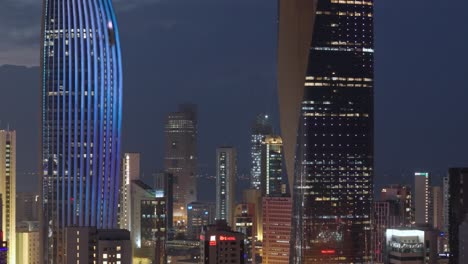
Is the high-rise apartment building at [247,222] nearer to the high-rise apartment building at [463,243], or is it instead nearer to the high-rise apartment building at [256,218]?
the high-rise apartment building at [256,218]

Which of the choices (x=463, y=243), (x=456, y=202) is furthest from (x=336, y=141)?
(x=463, y=243)

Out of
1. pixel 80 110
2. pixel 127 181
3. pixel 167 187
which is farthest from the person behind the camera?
pixel 167 187

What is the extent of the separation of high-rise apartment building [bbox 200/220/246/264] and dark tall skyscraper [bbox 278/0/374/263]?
5692 millimetres

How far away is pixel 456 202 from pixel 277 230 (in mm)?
8819

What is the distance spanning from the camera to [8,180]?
33.8 metres

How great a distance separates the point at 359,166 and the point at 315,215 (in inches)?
64.3

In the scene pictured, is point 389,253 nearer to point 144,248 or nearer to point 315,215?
point 315,215

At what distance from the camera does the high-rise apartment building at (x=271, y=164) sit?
34125 millimetres

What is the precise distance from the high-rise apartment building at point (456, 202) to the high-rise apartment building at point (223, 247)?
12.5 ft

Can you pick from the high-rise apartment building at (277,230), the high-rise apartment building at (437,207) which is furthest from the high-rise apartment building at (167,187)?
the high-rise apartment building at (437,207)

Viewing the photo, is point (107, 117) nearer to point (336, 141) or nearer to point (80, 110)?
point (80, 110)

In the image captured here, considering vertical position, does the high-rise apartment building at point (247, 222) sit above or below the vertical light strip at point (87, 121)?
below

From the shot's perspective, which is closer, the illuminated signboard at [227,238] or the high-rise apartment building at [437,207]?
the illuminated signboard at [227,238]

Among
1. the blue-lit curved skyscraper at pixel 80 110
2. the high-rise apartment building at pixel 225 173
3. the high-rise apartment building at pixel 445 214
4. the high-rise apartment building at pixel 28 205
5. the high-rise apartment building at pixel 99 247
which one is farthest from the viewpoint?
the high-rise apartment building at pixel 225 173
